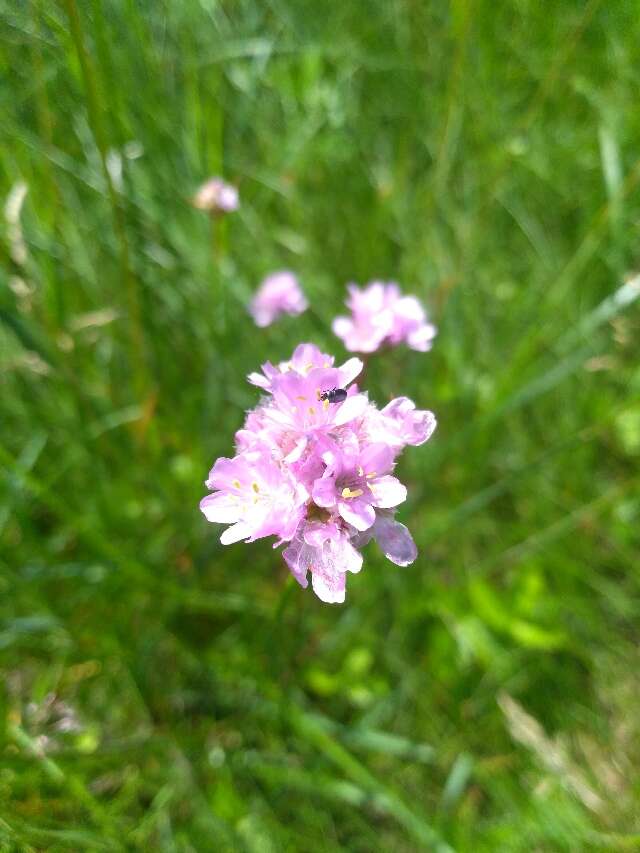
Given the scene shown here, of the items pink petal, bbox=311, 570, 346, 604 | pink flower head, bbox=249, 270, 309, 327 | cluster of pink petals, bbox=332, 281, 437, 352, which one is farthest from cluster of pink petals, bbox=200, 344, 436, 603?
pink flower head, bbox=249, 270, 309, 327

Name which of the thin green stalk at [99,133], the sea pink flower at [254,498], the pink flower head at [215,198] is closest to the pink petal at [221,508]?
the sea pink flower at [254,498]

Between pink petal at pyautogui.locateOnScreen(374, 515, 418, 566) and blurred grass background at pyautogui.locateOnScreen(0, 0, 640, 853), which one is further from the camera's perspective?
blurred grass background at pyautogui.locateOnScreen(0, 0, 640, 853)

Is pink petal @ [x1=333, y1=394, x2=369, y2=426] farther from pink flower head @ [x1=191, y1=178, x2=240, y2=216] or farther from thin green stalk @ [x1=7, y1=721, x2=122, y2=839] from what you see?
pink flower head @ [x1=191, y1=178, x2=240, y2=216]

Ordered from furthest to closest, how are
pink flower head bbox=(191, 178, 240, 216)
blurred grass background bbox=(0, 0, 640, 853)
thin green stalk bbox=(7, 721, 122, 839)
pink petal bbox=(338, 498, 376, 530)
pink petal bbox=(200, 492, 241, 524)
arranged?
pink flower head bbox=(191, 178, 240, 216)
blurred grass background bbox=(0, 0, 640, 853)
thin green stalk bbox=(7, 721, 122, 839)
pink petal bbox=(200, 492, 241, 524)
pink petal bbox=(338, 498, 376, 530)

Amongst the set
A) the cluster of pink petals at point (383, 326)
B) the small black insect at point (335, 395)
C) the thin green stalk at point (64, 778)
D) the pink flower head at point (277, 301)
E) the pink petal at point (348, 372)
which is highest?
the pink flower head at point (277, 301)

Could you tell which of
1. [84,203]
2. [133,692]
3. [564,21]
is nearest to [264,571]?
[133,692]

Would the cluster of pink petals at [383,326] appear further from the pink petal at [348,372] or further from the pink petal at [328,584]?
the pink petal at [328,584]
